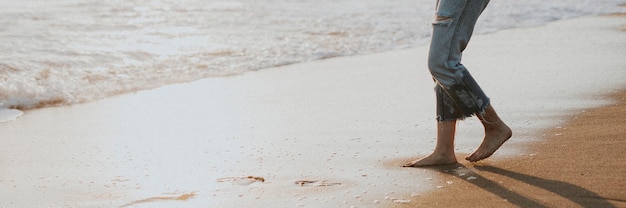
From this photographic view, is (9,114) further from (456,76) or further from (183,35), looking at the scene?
(183,35)

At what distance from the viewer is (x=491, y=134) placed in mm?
3840

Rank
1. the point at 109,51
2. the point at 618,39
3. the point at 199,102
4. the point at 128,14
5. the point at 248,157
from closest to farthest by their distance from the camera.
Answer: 1. the point at 248,157
2. the point at 199,102
3. the point at 618,39
4. the point at 109,51
5. the point at 128,14

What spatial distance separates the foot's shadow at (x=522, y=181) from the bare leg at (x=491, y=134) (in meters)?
0.07

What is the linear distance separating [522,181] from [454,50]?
62cm

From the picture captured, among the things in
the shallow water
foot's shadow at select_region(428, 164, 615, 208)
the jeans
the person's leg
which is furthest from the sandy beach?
the shallow water

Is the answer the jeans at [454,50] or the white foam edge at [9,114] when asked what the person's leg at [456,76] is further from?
the white foam edge at [9,114]

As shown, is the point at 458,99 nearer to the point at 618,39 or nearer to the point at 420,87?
the point at 420,87

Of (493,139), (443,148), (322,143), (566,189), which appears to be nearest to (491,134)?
(493,139)

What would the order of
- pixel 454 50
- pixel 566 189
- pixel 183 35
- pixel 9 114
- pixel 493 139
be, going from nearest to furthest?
pixel 566 189
pixel 454 50
pixel 493 139
pixel 9 114
pixel 183 35

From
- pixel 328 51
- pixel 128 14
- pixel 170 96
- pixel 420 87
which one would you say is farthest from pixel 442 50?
pixel 128 14

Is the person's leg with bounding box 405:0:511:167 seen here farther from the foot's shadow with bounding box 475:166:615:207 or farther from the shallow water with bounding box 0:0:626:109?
the shallow water with bounding box 0:0:626:109

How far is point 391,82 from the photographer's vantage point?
260 inches

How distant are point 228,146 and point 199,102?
1.66 metres

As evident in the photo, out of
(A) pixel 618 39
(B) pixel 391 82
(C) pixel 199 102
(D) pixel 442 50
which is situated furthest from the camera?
(A) pixel 618 39
